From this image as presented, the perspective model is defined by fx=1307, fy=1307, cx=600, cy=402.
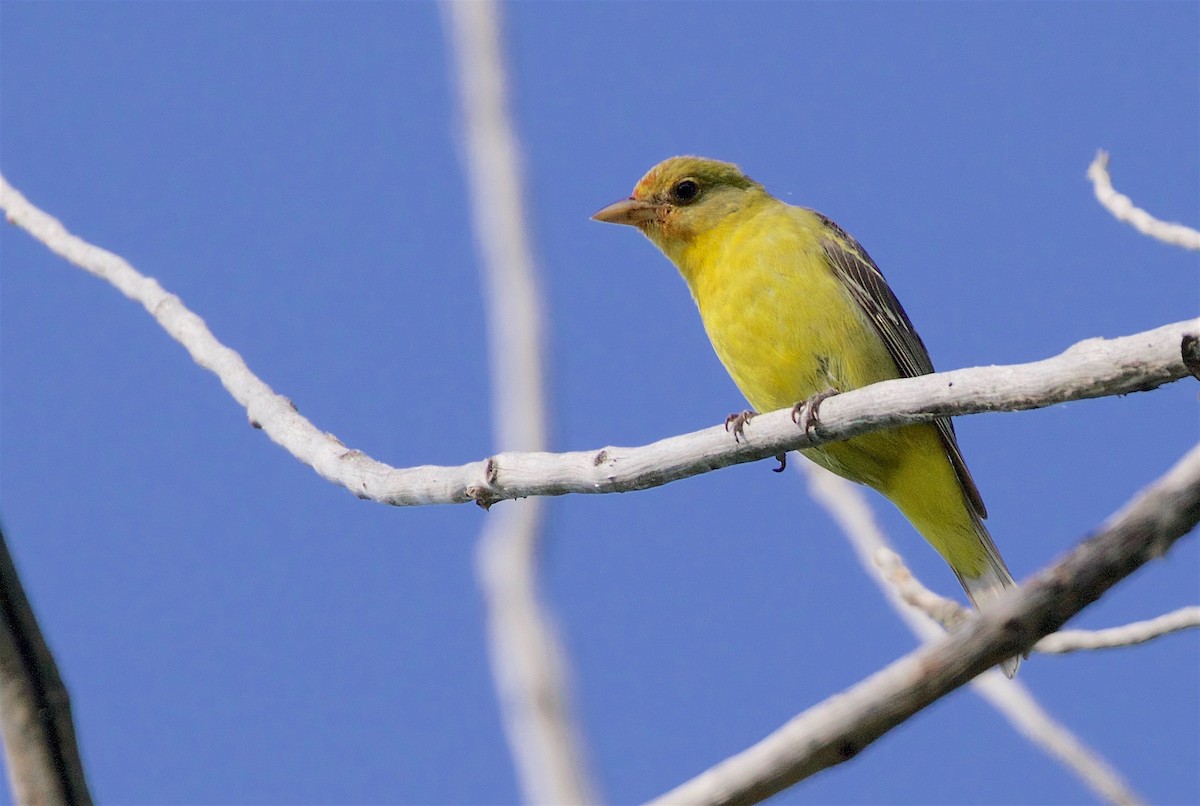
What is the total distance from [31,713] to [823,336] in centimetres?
433

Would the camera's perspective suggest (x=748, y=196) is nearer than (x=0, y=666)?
No

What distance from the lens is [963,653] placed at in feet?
4.79

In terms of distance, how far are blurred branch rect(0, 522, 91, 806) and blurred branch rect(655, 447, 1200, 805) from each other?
3.43ft

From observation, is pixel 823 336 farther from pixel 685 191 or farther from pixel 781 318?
pixel 685 191

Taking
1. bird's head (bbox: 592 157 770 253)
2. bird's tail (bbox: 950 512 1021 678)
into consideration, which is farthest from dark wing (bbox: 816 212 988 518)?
bird's head (bbox: 592 157 770 253)

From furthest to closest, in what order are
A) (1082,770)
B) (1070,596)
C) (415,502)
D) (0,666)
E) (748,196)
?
(748,196) → (1082,770) → (415,502) → (0,666) → (1070,596)

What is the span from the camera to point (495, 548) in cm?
511

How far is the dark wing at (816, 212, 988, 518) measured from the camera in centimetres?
614

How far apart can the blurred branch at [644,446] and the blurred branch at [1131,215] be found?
64.6 inches

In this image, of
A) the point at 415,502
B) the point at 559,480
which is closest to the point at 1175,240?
the point at 559,480

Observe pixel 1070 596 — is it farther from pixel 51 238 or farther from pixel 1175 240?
pixel 51 238

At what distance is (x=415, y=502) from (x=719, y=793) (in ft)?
9.31

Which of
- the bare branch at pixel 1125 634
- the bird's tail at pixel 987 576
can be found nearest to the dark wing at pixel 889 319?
the bird's tail at pixel 987 576

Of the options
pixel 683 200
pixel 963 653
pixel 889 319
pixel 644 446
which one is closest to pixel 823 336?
pixel 889 319
